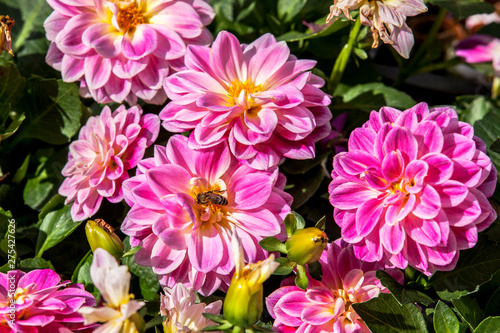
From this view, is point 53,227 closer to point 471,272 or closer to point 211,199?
point 211,199

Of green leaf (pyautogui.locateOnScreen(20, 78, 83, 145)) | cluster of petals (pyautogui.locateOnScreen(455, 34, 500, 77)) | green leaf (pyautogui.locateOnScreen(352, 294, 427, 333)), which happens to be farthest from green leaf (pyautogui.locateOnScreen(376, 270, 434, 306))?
cluster of petals (pyautogui.locateOnScreen(455, 34, 500, 77))

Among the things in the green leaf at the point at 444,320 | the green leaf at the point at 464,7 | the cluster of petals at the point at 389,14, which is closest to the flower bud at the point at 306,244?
the green leaf at the point at 444,320

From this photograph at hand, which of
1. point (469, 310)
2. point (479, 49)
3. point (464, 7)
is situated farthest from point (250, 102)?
point (479, 49)

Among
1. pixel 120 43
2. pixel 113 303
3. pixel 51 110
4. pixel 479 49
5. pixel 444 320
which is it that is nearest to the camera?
pixel 113 303

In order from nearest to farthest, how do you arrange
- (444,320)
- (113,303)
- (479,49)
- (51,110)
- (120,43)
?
1. (113,303)
2. (444,320)
3. (120,43)
4. (51,110)
5. (479,49)

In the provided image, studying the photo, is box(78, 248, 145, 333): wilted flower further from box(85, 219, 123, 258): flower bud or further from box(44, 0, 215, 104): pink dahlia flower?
box(44, 0, 215, 104): pink dahlia flower

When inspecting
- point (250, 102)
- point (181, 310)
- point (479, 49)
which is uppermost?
point (250, 102)

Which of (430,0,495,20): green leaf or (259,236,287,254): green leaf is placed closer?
(259,236,287,254): green leaf
